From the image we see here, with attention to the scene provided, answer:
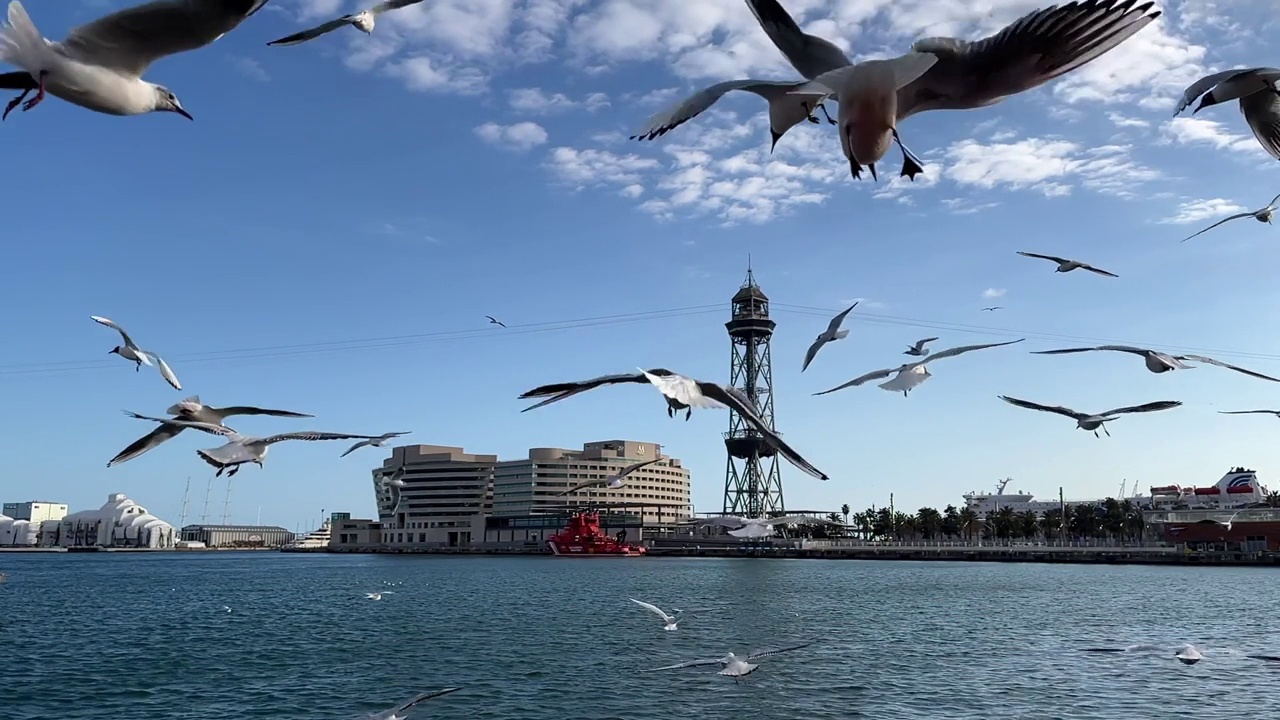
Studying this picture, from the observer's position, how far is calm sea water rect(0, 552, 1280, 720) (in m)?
24.5

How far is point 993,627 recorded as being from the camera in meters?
42.9

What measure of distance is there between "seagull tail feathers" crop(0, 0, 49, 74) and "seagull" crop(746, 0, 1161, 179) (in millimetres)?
3616

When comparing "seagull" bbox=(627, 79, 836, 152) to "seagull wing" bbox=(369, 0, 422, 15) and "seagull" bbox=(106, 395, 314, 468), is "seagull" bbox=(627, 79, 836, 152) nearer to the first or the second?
"seagull wing" bbox=(369, 0, 422, 15)

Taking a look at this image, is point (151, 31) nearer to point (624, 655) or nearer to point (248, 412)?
point (248, 412)

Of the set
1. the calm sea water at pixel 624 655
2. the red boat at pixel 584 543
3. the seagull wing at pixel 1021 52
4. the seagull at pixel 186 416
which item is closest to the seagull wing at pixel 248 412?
the seagull at pixel 186 416

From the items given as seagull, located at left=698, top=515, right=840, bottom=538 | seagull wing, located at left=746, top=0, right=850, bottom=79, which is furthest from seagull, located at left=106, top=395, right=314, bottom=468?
seagull, located at left=698, top=515, right=840, bottom=538

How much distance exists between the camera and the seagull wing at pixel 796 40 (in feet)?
15.9

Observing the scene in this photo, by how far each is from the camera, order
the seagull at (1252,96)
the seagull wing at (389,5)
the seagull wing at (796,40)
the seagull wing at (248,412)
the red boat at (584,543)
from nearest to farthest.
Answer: the seagull wing at (796,40)
the seagull wing at (389,5)
the seagull at (1252,96)
the seagull wing at (248,412)
the red boat at (584,543)

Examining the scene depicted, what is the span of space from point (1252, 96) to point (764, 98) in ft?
12.9

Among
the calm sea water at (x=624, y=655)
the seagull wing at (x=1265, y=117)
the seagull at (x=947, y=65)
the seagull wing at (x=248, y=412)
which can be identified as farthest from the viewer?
the calm sea water at (x=624, y=655)

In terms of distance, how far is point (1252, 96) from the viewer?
6660 millimetres

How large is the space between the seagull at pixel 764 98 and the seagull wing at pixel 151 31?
7.55ft

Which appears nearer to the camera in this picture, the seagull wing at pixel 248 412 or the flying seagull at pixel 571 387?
the flying seagull at pixel 571 387

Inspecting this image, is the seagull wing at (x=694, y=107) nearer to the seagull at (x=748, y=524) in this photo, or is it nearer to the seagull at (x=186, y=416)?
the seagull at (x=186, y=416)
